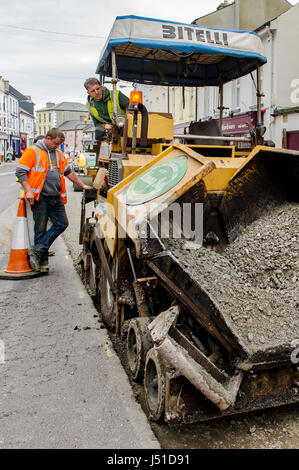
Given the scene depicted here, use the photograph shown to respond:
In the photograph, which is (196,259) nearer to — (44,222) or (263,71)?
(44,222)

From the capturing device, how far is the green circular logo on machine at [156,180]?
3012 millimetres

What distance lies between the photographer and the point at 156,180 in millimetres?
3141

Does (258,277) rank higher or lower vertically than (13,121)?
lower

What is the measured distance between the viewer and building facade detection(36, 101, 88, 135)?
102 metres

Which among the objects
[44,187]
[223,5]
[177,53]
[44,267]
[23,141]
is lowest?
[44,267]

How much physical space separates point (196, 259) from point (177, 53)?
3155mm

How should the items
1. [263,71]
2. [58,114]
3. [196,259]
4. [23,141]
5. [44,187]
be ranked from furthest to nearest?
[58,114], [23,141], [263,71], [44,187], [196,259]

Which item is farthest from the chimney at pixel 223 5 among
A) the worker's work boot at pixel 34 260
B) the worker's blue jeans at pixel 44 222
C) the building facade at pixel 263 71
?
the worker's work boot at pixel 34 260

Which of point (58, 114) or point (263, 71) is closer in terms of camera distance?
point (263, 71)

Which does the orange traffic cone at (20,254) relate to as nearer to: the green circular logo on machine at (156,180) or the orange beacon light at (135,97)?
the orange beacon light at (135,97)

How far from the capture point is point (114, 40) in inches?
169

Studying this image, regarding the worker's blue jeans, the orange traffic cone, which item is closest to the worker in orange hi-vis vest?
the worker's blue jeans

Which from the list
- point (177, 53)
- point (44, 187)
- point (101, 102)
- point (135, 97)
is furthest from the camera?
point (44, 187)

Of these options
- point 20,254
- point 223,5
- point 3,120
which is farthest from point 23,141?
point 20,254
